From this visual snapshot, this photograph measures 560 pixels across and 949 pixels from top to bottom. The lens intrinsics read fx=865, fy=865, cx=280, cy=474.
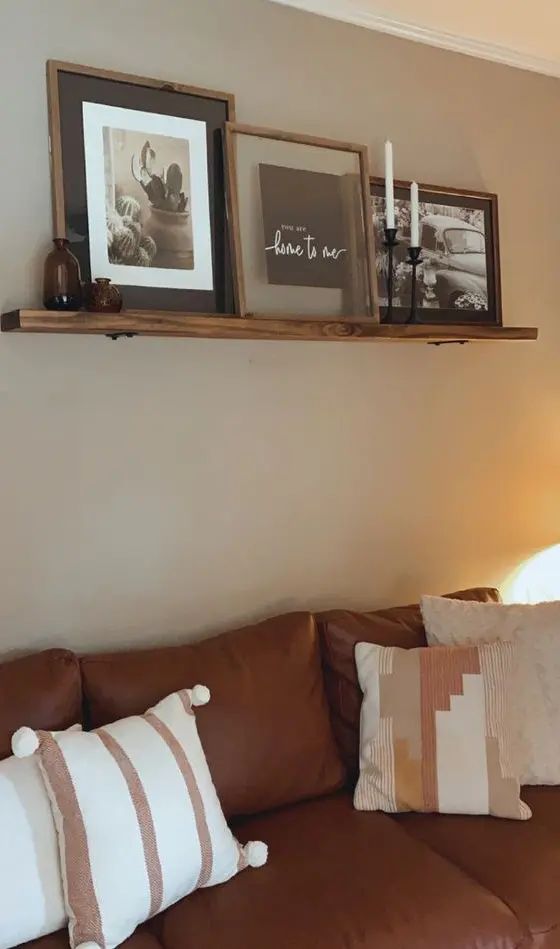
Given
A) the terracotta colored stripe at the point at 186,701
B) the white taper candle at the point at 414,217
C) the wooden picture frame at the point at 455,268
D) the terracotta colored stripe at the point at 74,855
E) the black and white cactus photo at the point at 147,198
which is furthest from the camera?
the wooden picture frame at the point at 455,268

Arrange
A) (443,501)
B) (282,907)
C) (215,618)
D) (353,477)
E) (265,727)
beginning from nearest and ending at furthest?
(282,907) → (265,727) → (215,618) → (353,477) → (443,501)

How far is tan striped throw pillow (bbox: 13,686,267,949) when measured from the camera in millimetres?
1581

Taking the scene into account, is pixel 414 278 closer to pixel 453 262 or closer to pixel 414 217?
pixel 414 217

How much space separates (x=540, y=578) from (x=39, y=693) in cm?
168

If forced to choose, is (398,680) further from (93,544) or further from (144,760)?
(93,544)

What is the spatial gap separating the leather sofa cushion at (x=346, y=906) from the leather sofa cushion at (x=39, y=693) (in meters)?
0.46

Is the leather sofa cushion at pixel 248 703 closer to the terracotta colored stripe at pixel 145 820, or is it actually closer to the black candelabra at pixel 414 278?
the terracotta colored stripe at pixel 145 820

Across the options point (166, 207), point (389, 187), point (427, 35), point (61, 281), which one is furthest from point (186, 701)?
point (427, 35)

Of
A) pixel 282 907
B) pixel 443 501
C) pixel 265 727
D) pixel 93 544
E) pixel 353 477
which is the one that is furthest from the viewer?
pixel 443 501

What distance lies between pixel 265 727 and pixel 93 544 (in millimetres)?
625

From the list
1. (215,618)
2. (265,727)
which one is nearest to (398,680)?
(265,727)

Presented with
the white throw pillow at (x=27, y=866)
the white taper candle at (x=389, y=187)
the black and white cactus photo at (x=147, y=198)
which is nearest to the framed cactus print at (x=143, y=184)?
the black and white cactus photo at (x=147, y=198)

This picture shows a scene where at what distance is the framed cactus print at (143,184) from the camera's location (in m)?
2.09

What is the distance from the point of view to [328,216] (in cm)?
245
